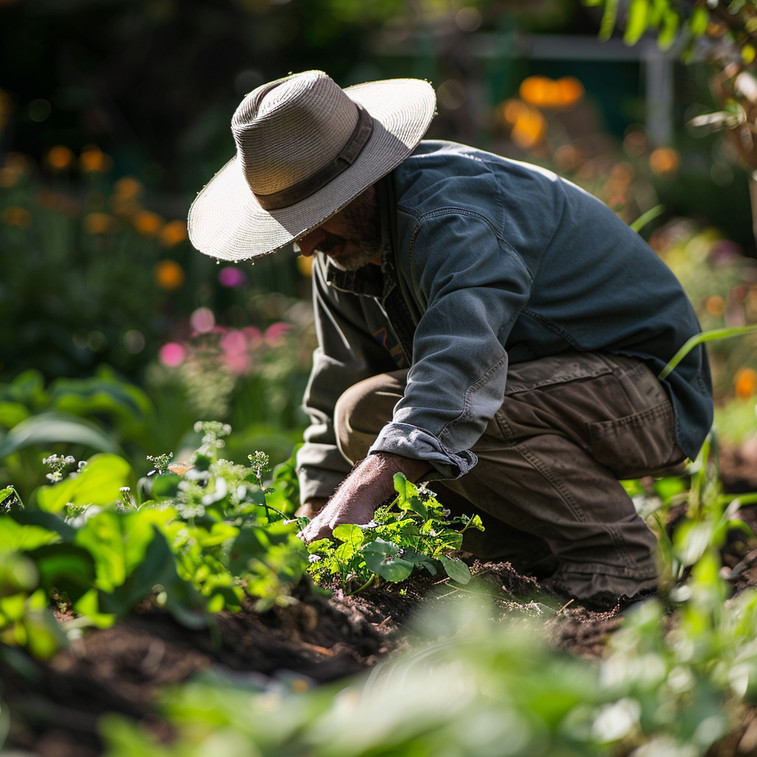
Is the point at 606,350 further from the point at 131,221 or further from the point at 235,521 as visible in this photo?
the point at 131,221

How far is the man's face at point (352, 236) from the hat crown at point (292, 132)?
0.16 metres

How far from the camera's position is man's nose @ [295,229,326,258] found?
227 cm

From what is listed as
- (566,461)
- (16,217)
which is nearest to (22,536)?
(566,461)

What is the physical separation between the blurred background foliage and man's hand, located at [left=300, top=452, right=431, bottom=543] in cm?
64

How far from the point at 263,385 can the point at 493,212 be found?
2.19 metres

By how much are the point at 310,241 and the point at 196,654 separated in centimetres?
126

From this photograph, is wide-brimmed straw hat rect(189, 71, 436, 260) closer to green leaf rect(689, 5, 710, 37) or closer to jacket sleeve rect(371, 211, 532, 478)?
jacket sleeve rect(371, 211, 532, 478)

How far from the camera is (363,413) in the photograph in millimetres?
2400

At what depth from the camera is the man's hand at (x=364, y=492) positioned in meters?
1.82

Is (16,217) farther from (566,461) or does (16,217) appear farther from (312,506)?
(566,461)

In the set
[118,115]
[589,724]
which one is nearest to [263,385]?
[589,724]

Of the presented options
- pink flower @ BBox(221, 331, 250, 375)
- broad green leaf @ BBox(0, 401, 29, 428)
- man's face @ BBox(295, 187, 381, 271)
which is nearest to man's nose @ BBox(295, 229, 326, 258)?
man's face @ BBox(295, 187, 381, 271)

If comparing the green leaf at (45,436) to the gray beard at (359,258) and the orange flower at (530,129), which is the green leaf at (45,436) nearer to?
the gray beard at (359,258)

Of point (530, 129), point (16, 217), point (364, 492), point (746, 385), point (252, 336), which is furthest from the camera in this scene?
point (530, 129)
